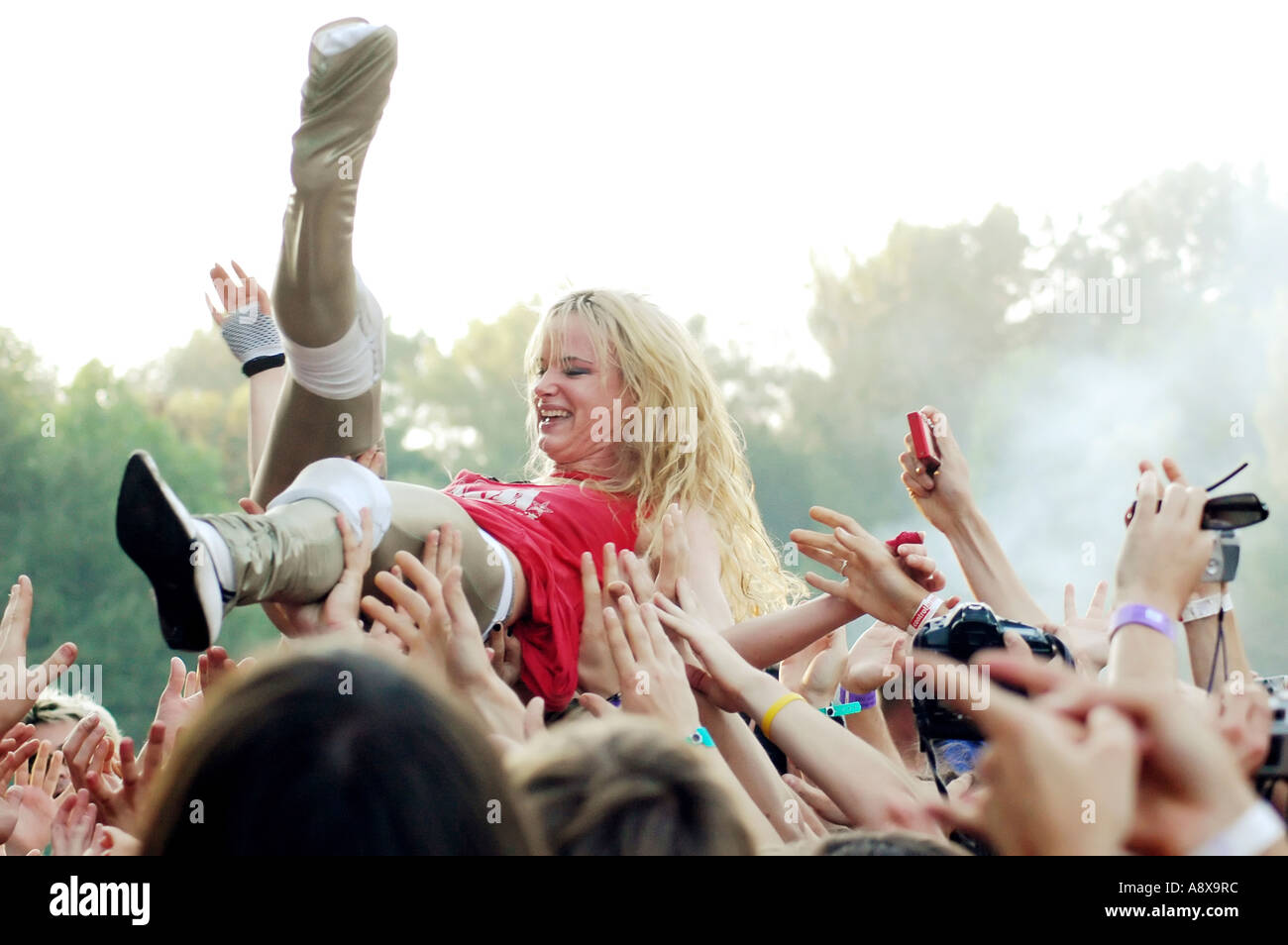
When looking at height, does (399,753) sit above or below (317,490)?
below

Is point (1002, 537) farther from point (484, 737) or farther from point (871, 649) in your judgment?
point (484, 737)

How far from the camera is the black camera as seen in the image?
6.15 feet

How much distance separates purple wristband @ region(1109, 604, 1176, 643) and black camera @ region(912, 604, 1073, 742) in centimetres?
21

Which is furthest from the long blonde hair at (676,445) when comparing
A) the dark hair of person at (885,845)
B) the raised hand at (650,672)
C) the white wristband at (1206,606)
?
the dark hair of person at (885,845)

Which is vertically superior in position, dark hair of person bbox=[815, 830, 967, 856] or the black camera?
the black camera

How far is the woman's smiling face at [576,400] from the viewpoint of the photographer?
3.41 m

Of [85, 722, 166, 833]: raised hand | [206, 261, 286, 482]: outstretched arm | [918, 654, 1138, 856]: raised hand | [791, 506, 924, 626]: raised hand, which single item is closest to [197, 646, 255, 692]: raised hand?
[85, 722, 166, 833]: raised hand

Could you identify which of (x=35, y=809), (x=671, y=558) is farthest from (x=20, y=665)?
(x=671, y=558)

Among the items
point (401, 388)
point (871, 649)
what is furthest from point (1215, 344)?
point (871, 649)

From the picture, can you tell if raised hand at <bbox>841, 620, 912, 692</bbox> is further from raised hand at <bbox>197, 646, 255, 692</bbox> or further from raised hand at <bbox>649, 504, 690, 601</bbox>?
raised hand at <bbox>197, 646, 255, 692</bbox>

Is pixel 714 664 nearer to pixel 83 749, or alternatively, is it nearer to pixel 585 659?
pixel 585 659

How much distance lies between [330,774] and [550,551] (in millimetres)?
1928
